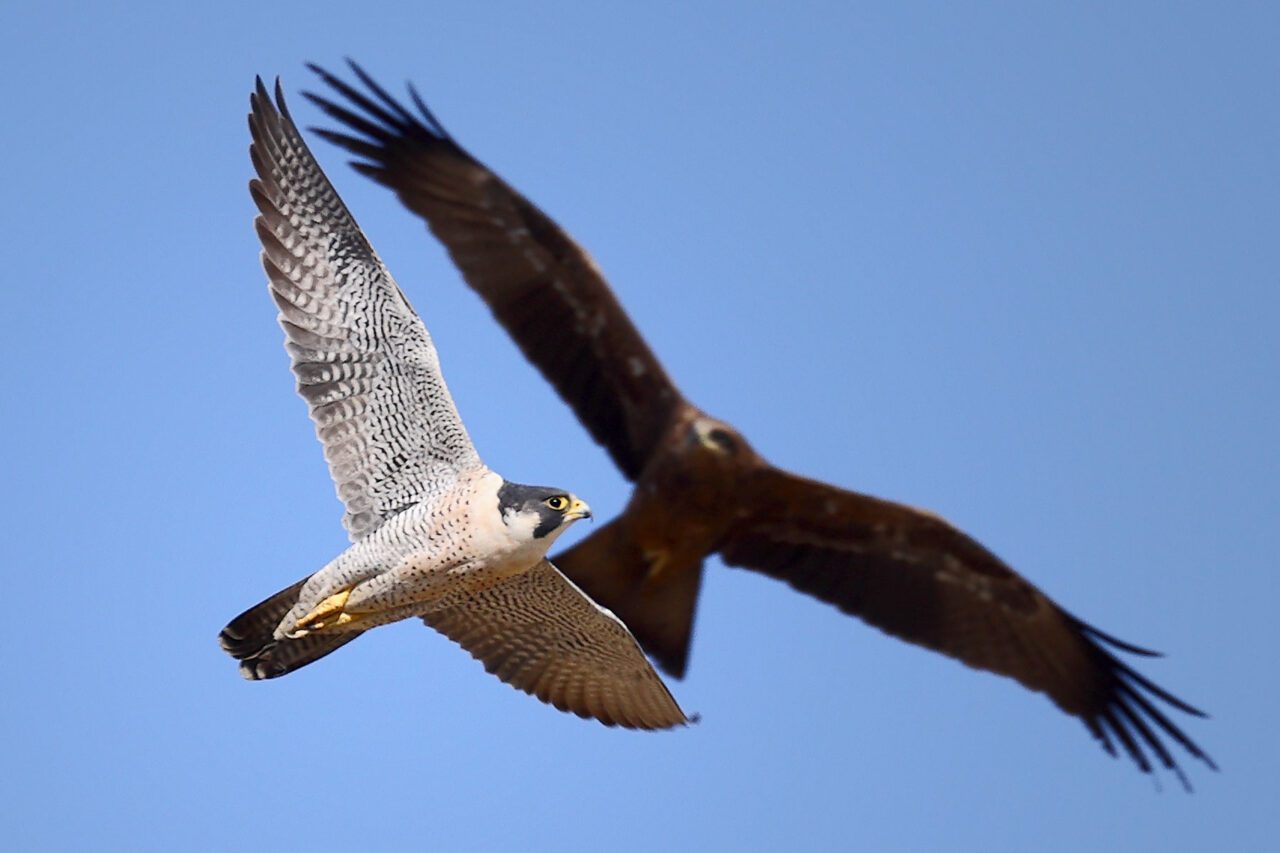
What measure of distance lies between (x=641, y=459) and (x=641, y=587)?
754mm

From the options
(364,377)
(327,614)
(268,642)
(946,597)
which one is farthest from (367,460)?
(946,597)

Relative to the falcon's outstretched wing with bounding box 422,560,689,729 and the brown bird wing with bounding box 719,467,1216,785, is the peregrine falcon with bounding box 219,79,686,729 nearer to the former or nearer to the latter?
the falcon's outstretched wing with bounding box 422,560,689,729

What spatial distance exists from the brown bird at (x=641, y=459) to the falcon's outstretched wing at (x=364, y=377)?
0.68m

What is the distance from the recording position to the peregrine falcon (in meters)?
9.61

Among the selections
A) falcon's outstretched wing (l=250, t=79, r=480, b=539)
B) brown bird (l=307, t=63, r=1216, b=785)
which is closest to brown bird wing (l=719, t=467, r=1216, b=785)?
brown bird (l=307, t=63, r=1216, b=785)

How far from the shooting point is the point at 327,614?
980 cm

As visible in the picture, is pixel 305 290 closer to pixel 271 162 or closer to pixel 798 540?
pixel 271 162

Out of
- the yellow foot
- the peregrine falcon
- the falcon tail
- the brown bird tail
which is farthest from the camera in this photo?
the brown bird tail

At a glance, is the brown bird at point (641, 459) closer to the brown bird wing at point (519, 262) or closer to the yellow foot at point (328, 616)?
the brown bird wing at point (519, 262)

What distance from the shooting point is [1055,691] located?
11.5m

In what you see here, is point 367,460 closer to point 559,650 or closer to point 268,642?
point 268,642

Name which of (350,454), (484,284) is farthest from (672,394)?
(350,454)

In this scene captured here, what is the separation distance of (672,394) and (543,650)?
1.75 m

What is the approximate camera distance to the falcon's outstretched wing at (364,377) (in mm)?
9922
